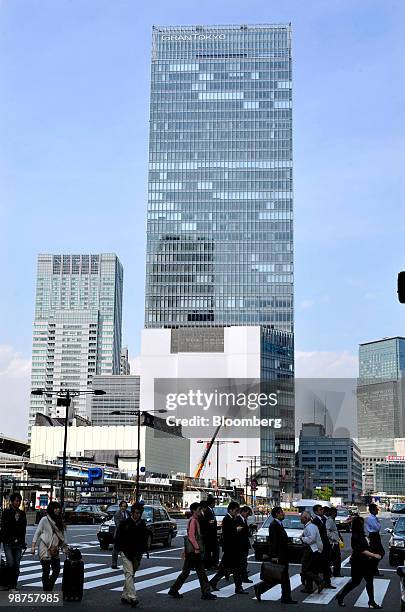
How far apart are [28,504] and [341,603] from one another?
5675cm

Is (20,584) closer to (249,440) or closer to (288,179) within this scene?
(249,440)

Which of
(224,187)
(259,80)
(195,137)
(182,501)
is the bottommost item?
(182,501)

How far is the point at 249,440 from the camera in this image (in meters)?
170

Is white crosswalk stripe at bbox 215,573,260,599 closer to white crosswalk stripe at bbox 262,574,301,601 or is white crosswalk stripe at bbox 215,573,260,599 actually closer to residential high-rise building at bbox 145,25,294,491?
white crosswalk stripe at bbox 262,574,301,601

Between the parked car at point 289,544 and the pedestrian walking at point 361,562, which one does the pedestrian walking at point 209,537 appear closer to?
the pedestrian walking at point 361,562

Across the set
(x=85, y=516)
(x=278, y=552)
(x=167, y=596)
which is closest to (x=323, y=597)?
(x=278, y=552)

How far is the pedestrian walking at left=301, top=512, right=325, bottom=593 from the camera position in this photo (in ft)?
51.2

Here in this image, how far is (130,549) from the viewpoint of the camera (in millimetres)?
14141

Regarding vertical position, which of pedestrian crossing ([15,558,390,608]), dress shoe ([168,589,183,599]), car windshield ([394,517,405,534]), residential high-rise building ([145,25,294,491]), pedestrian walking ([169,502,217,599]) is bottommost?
pedestrian crossing ([15,558,390,608])

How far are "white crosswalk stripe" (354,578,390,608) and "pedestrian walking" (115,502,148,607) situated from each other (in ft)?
14.4

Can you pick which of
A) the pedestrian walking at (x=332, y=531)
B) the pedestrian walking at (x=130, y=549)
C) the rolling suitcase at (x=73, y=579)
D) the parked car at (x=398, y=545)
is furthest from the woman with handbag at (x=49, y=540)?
the parked car at (x=398, y=545)

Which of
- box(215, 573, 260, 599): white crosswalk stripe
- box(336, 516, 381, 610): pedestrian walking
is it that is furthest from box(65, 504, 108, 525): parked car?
box(336, 516, 381, 610): pedestrian walking

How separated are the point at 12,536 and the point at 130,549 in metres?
2.34

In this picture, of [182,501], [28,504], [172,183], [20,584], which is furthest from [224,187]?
[20,584]
